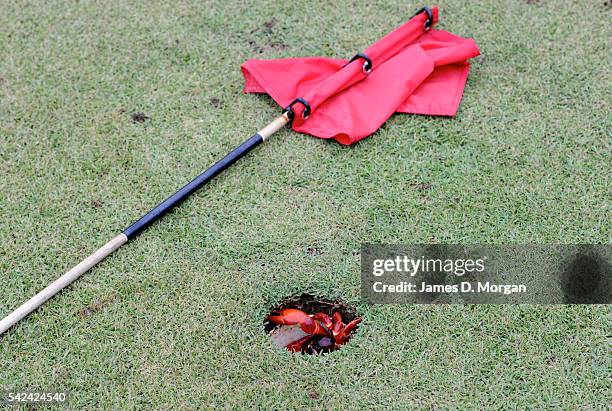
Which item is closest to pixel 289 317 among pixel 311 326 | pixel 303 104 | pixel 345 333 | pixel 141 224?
pixel 311 326

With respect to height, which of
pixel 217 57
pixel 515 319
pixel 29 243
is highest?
pixel 217 57

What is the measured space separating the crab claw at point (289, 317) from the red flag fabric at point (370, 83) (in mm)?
969

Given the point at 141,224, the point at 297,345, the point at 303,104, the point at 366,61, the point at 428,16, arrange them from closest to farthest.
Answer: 1. the point at 297,345
2. the point at 141,224
3. the point at 303,104
4. the point at 366,61
5. the point at 428,16

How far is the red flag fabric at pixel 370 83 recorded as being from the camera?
345 centimetres

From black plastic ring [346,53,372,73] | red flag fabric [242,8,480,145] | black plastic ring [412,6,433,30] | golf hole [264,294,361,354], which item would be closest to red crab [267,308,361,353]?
golf hole [264,294,361,354]

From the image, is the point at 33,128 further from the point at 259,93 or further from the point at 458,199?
the point at 458,199

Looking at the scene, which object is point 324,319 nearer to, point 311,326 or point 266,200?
point 311,326

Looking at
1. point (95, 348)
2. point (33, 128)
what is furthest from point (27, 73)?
point (95, 348)

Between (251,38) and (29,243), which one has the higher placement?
(251,38)

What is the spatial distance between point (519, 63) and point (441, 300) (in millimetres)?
1619

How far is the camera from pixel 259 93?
11.9 ft

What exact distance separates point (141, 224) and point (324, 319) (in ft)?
2.91

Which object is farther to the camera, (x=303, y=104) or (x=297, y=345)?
(x=303, y=104)

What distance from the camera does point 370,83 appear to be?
12.0 ft
